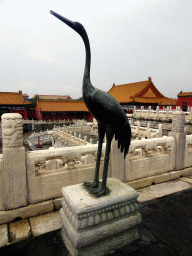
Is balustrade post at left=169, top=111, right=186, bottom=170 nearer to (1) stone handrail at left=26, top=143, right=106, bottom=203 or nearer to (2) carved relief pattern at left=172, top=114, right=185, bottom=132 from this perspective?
(2) carved relief pattern at left=172, top=114, right=185, bottom=132

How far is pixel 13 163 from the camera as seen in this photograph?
9.02ft

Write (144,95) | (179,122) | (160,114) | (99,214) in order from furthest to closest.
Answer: (144,95)
(160,114)
(179,122)
(99,214)

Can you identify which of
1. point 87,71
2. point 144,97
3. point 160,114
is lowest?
point 160,114

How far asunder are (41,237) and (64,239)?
1.14 feet

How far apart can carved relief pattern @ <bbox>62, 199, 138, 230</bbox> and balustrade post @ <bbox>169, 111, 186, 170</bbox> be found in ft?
8.84

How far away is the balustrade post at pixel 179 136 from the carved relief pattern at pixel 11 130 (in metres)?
3.70

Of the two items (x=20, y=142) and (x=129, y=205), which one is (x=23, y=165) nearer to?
(x=20, y=142)

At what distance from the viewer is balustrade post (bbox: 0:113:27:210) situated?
2654mm

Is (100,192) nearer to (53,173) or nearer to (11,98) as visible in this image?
(53,173)

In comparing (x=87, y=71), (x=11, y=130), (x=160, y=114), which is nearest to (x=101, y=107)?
(x=87, y=71)

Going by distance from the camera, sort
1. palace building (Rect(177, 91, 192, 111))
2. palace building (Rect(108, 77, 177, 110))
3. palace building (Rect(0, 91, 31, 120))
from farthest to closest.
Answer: palace building (Rect(0, 91, 31, 120))
palace building (Rect(108, 77, 177, 110))
palace building (Rect(177, 91, 192, 111))

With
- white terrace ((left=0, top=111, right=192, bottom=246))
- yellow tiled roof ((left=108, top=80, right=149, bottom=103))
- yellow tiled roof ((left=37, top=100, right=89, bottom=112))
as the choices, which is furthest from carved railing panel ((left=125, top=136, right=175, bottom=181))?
yellow tiled roof ((left=37, top=100, right=89, bottom=112))

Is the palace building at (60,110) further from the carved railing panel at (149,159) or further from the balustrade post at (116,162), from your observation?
the balustrade post at (116,162)

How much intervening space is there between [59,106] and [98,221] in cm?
3358
